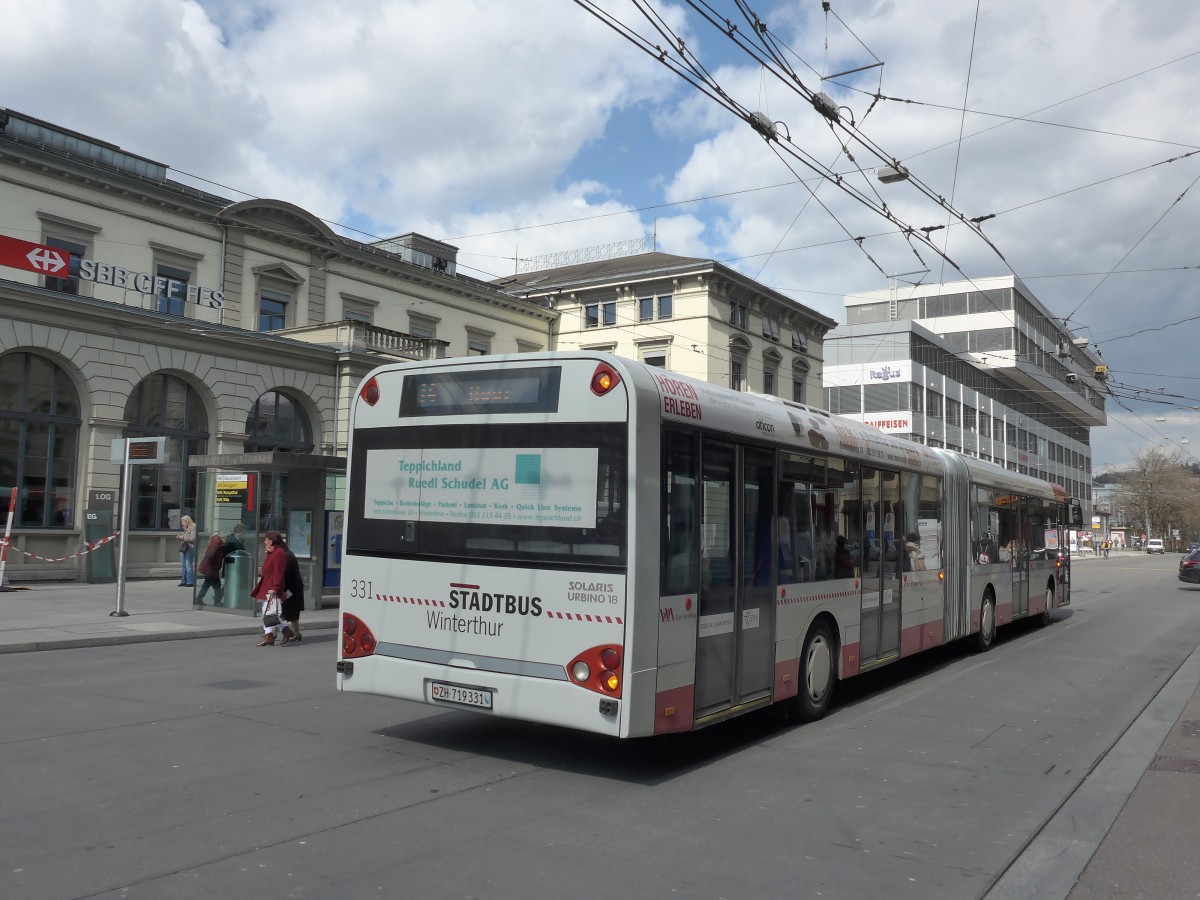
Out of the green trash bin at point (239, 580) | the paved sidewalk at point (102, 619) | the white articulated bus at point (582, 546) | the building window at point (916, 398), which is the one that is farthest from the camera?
the building window at point (916, 398)

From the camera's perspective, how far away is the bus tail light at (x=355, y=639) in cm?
759

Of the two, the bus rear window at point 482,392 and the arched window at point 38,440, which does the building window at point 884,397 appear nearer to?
the arched window at point 38,440

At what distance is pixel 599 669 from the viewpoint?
6.54 meters

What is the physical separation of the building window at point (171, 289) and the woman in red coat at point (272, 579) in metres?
16.2

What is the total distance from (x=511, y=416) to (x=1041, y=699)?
7.18m

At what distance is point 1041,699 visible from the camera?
1082 cm

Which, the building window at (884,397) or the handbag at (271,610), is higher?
the building window at (884,397)

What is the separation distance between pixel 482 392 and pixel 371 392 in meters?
1.15

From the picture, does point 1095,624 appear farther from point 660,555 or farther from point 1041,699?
point 660,555

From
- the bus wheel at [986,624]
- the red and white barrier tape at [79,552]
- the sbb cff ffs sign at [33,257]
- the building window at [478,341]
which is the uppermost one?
the building window at [478,341]

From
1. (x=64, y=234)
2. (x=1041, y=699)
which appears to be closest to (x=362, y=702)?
(x=1041, y=699)

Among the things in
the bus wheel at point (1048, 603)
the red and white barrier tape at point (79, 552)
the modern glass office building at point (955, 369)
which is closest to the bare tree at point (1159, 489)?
the modern glass office building at point (955, 369)

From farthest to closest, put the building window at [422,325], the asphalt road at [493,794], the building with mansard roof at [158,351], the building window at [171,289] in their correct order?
the building window at [422,325]
the building window at [171,289]
the building with mansard roof at [158,351]
the asphalt road at [493,794]

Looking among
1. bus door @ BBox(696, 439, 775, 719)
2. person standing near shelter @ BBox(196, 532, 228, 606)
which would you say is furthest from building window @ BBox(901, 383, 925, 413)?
bus door @ BBox(696, 439, 775, 719)
